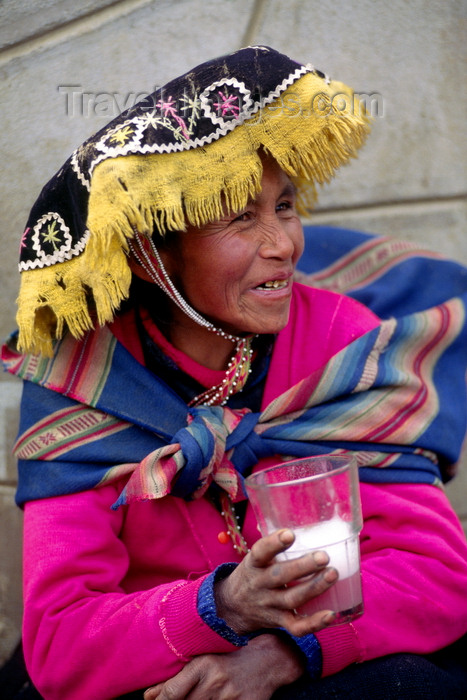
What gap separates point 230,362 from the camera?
2.37 metres

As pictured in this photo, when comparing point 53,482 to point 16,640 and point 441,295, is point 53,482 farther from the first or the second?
point 441,295

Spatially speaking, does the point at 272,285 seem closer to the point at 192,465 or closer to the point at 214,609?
the point at 192,465

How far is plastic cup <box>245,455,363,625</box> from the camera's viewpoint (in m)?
1.56

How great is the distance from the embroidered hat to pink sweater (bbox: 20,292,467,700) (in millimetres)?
520

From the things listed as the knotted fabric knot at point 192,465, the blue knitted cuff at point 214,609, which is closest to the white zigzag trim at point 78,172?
the knotted fabric knot at point 192,465

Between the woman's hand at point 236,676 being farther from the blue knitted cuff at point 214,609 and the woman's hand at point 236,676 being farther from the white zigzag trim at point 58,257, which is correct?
the white zigzag trim at point 58,257

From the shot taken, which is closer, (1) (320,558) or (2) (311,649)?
(1) (320,558)

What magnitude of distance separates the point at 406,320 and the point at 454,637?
0.89 metres

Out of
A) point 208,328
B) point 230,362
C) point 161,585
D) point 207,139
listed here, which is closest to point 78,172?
point 207,139

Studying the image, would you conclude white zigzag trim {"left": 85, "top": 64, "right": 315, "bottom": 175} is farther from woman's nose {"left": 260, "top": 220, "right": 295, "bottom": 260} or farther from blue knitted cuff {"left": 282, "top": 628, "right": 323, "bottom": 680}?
blue knitted cuff {"left": 282, "top": 628, "right": 323, "bottom": 680}

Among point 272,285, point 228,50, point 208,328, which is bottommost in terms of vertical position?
point 208,328

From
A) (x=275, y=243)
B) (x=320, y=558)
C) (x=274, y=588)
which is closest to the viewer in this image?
(x=320, y=558)

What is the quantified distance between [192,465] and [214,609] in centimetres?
39

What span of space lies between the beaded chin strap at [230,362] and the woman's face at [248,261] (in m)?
0.05
